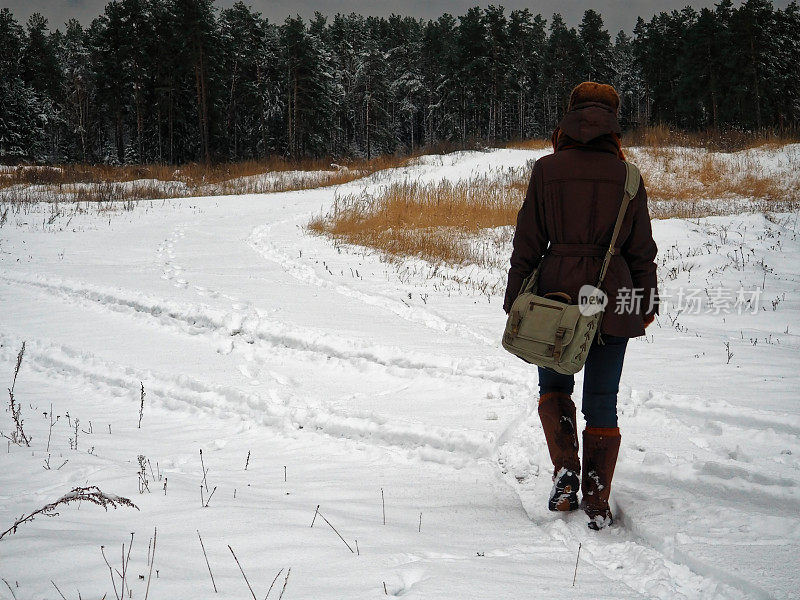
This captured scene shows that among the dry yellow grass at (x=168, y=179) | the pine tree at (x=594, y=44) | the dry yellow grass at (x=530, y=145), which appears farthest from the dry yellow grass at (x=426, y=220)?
the pine tree at (x=594, y=44)

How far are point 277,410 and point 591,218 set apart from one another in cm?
288

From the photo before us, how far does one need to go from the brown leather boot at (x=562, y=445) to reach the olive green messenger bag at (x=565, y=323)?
324 millimetres

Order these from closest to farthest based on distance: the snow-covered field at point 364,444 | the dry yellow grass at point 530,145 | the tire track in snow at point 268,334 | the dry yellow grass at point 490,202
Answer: the snow-covered field at point 364,444
the tire track in snow at point 268,334
the dry yellow grass at point 490,202
the dry yellow grass at point 530,145

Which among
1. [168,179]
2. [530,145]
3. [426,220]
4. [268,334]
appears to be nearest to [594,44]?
[530,145]

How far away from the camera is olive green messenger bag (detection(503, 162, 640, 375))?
2381 mm

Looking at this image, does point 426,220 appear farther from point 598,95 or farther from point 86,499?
point 86,499

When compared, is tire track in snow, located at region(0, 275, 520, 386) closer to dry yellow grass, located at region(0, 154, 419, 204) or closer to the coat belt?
the coat belt

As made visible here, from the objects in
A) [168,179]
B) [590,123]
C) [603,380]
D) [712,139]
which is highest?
[712,139]

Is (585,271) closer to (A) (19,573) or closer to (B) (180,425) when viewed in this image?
(A) (19,573)

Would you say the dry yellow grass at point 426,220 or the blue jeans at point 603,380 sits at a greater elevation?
the dry yellow grass at point 426,220

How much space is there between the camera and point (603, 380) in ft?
8.38

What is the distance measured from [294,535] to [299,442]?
154 centimetres

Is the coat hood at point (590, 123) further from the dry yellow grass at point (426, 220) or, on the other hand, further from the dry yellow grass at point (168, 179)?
the dry yellow grass at point (168, 179)

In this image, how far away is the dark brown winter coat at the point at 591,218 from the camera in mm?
2402
